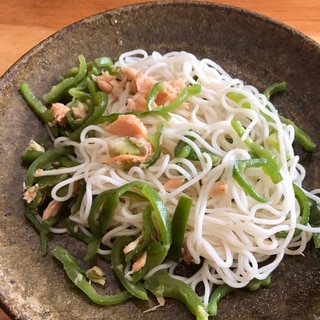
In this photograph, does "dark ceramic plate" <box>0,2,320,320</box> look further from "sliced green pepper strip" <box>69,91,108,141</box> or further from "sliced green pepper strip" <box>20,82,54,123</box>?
"sliced green pepper strip" <box>69,91,108,141</box>

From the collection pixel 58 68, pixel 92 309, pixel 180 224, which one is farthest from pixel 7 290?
pixel 58 68

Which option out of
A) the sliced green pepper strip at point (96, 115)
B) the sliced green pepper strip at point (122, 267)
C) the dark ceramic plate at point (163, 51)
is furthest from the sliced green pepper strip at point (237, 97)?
the sliced green pepper strip at point (122, 267)

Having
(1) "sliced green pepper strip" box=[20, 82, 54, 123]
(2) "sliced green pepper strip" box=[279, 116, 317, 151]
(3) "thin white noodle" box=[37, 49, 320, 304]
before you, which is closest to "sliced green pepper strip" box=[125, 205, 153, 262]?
(3) "thin white noodle" box=[37, 49, 320, 304]

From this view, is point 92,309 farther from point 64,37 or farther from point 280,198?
point 64,37

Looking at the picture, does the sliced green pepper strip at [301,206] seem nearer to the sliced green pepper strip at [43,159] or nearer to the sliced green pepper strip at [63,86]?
the sliced green pepper strip at [43,159]

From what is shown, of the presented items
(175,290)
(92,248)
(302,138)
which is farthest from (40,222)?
(302,138)
